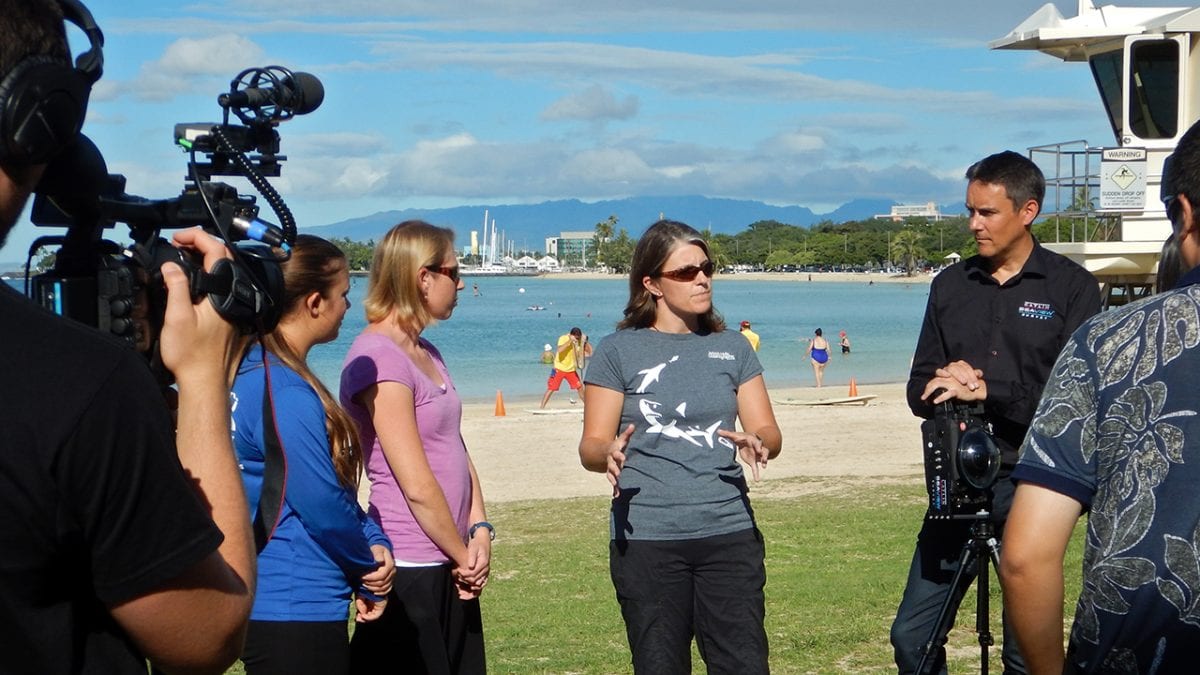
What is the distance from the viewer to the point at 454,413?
193 inches

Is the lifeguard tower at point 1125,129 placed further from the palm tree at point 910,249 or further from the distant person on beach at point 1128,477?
the palm tree at point 910,249

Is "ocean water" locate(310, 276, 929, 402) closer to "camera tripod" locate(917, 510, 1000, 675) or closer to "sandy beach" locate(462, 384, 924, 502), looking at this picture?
"camera tripod" locate(917, 510, 1000, 675)

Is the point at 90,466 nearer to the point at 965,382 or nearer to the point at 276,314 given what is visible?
the point at 276,314

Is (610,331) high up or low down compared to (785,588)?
down

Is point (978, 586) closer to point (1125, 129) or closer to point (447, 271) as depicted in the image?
point (447, 271)

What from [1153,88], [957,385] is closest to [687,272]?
[957,385]

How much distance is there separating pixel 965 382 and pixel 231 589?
358 centimetres

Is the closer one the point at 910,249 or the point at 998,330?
the point at 998,330

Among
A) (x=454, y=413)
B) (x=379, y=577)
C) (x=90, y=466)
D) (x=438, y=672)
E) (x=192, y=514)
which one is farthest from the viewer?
(x=454, y=413)

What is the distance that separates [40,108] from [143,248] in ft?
1.43

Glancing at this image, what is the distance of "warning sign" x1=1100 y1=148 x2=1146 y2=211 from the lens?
630 inches

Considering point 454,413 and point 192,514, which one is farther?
point 454,413

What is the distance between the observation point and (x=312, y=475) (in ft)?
13.1

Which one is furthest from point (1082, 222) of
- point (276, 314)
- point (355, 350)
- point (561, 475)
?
point (276, 314)
